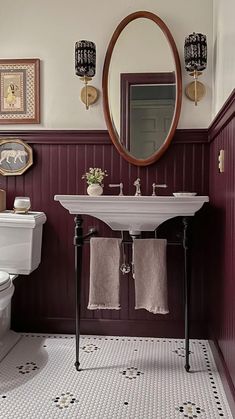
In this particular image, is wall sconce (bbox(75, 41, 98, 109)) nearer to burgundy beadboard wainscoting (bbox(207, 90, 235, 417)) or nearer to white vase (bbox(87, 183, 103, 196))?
white vase (bbox(87, 183, 103, 196))

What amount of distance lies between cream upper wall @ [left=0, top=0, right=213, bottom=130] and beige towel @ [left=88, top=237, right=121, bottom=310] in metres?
0.79

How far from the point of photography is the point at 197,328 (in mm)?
2600

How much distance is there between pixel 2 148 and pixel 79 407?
1603 mm

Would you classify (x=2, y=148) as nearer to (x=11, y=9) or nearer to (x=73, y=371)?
(x=11, y=9)

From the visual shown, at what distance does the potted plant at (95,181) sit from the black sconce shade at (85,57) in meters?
0.58

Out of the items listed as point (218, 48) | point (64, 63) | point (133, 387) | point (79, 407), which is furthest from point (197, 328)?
point (64, 63)

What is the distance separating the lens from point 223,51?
2145mm

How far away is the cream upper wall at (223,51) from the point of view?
6.15 ft

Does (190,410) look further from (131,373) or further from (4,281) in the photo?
(4,281)

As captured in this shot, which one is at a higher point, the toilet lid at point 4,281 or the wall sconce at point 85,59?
the wall sconce at point 85,59

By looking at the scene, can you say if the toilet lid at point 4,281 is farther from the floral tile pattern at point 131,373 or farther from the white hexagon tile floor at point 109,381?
the floral tile pattern at point 131,373

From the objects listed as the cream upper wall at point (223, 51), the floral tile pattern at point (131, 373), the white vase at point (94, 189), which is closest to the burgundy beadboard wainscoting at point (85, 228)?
the white vase at point (94, 189)

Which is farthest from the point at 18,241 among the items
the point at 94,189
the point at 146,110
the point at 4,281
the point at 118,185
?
the point at 146,110

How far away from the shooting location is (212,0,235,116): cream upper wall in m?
1.88
